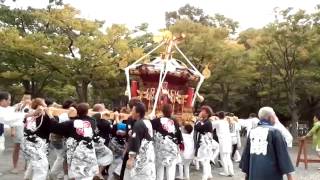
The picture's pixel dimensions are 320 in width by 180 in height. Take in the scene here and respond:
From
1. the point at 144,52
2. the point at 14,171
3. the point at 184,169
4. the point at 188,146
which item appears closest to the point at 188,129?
the point at 188,146

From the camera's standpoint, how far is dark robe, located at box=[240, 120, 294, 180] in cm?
559

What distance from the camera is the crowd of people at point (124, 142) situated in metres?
5.72

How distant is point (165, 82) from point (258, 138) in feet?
27.0

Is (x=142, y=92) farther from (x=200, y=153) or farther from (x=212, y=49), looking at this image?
(x=212, y=49)

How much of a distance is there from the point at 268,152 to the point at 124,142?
3.68 m

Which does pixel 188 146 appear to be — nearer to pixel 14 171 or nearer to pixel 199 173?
pixel 199 173

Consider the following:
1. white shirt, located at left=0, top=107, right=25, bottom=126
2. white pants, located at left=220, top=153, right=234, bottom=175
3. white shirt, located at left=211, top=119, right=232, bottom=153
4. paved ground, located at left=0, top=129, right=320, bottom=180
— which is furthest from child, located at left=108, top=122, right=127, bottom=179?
white pants, located at left=220, top=153, right=234, bottom=175

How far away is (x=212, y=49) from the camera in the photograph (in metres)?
26.8

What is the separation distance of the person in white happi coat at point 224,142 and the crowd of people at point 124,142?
0.89 m

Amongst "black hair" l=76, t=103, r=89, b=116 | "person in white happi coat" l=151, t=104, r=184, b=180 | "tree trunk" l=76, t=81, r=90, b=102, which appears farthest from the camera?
"tree trunk" l=76, t=81, r=90, b=102

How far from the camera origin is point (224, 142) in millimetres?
10672

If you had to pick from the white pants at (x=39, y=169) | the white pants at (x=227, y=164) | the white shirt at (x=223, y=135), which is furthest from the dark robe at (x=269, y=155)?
the white pants at (x=227, y=164)

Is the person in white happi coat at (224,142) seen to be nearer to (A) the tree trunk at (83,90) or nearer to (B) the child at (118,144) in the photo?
(B) the child at (118,144)

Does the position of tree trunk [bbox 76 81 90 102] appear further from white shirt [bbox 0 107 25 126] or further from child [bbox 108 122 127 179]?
white shirt [bbox 0 107 25 126]
